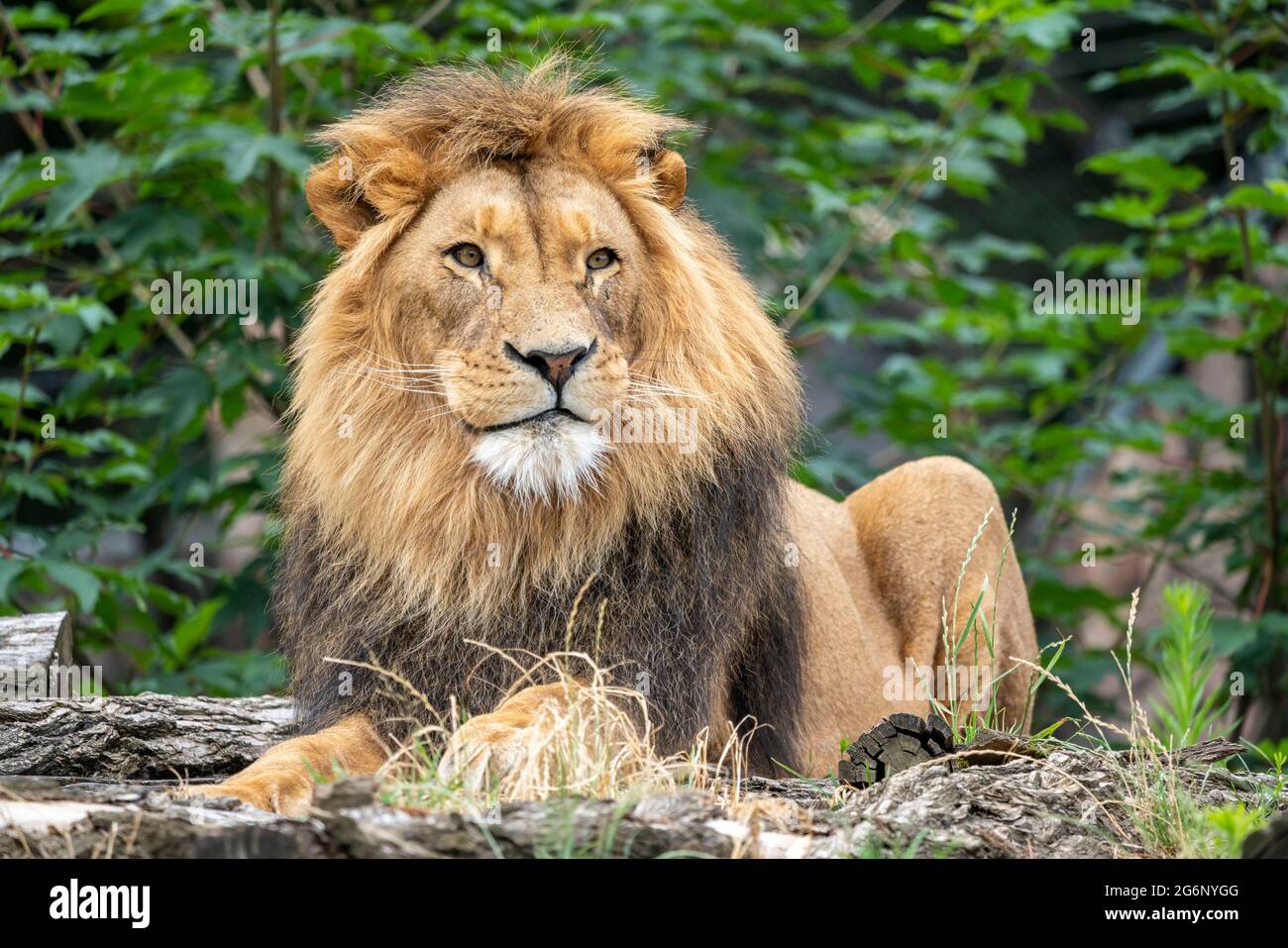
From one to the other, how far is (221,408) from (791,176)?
2970 millimetres

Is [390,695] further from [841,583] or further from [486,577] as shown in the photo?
[841,583]

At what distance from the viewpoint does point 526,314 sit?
13.2 feet

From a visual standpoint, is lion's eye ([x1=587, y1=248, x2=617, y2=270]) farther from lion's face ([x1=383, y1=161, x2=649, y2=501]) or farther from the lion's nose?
the lion's nose

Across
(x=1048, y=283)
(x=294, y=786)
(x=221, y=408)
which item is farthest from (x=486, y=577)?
(x=1048, y=283)

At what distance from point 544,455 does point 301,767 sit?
973 mm

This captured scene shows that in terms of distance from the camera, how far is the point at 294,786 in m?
3.74

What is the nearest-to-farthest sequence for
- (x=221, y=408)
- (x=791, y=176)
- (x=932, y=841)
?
(x=932, y=841)
(x=221, y=408)
(x=791, y=176)

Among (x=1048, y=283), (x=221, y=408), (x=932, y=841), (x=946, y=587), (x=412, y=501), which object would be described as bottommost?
(x=932, y=841)

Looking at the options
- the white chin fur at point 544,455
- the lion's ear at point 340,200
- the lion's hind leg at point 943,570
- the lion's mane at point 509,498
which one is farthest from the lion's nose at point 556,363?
the lion's hind leg at point 943,570

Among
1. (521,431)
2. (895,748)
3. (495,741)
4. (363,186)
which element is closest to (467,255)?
(363,186)

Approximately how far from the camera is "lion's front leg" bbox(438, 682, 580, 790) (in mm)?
3443

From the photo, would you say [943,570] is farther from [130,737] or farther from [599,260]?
[130,737]

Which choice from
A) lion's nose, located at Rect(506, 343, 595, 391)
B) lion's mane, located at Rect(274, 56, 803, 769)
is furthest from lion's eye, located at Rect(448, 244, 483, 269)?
lion's nose, located at Rect(506, 343, 595, 391)
